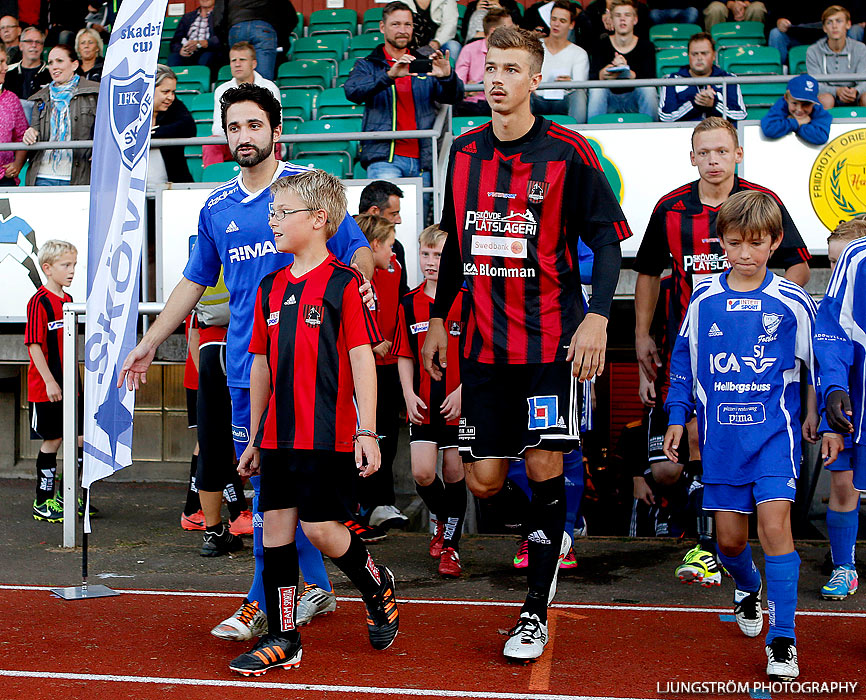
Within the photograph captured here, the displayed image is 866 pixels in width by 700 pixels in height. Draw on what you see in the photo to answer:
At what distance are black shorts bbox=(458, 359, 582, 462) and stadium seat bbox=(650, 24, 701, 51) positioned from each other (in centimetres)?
1008

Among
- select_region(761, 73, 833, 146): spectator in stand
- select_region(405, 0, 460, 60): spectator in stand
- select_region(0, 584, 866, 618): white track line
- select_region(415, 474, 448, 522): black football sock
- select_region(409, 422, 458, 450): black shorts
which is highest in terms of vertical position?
select_region(405, 0, 460, 60): spectator in stand

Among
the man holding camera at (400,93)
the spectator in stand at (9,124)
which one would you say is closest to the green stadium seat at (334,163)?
the man holding camera at (400,93)

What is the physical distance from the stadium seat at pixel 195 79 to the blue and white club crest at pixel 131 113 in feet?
26.6

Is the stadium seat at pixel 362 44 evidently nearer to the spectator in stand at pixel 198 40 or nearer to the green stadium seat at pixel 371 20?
the green stadium seat at pixel 371 20

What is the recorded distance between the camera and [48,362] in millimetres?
7684

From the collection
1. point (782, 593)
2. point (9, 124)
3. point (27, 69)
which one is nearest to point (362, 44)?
point (27, 69)

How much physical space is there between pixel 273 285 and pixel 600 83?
559 cm

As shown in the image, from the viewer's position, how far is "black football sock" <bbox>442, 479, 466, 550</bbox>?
6016 millimetres

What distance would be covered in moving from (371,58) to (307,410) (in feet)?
18.6

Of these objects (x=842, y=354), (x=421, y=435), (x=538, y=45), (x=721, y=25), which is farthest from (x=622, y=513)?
(x=721, y=25)

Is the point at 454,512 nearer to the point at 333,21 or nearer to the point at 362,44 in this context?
the point at 362,44

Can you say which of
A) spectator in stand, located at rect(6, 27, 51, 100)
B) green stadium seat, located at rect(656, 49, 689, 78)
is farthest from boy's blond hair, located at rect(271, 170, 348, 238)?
spectator in stand, located at rect(6, 27, 51, 100)

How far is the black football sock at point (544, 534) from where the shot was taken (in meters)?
4.23

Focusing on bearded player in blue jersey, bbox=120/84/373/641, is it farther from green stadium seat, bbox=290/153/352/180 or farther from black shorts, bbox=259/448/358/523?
green stadium seat, bbox=290/153/352/180
